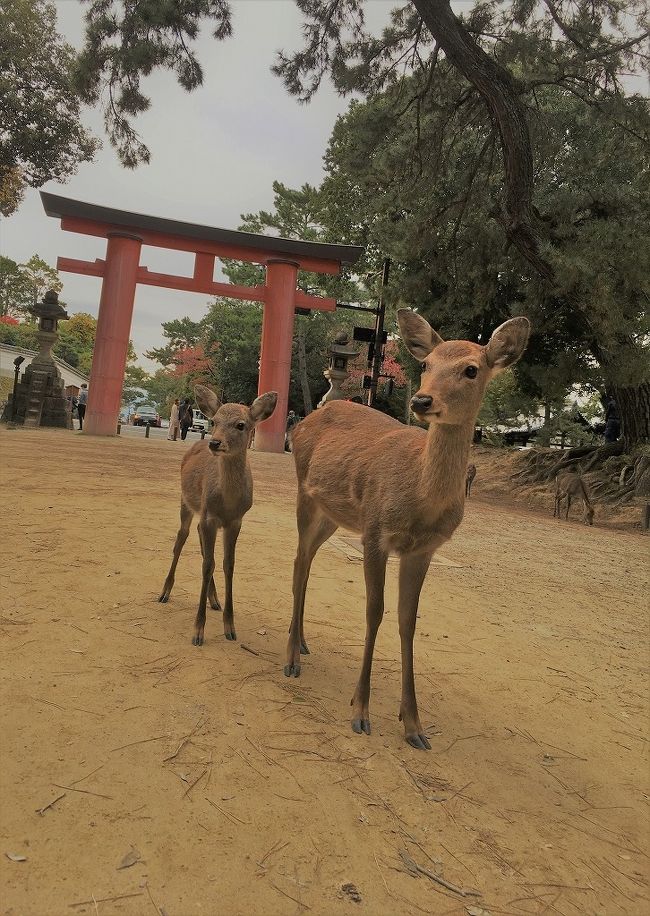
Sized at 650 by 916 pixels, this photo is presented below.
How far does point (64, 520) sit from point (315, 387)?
27.3m

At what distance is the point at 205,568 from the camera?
324cm

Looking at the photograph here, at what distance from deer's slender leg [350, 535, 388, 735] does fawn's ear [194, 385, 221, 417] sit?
1519 millimetres

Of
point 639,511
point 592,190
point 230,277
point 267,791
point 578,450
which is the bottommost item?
point 267,791

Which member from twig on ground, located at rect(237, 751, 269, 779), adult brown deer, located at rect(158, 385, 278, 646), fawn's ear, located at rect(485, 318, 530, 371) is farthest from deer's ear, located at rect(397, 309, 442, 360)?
twig on ground, located at rect(237, 751, 269, 779)

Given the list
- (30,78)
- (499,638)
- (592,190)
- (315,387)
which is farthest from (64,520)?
(315,387)

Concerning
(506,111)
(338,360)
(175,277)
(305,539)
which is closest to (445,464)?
(305,539)

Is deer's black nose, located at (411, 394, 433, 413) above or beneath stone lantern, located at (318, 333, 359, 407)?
beneath

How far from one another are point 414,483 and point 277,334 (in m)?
17.3

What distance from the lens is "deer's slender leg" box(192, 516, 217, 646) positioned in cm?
311

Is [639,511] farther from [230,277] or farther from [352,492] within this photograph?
[230,277]

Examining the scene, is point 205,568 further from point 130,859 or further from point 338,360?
point 338,360

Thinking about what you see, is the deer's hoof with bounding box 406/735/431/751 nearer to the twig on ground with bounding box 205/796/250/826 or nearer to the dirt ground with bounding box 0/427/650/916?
the dirt ground with bounding box 0/427/650/916

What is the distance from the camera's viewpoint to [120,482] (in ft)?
26.7

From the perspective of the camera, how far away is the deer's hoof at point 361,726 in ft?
8.15
